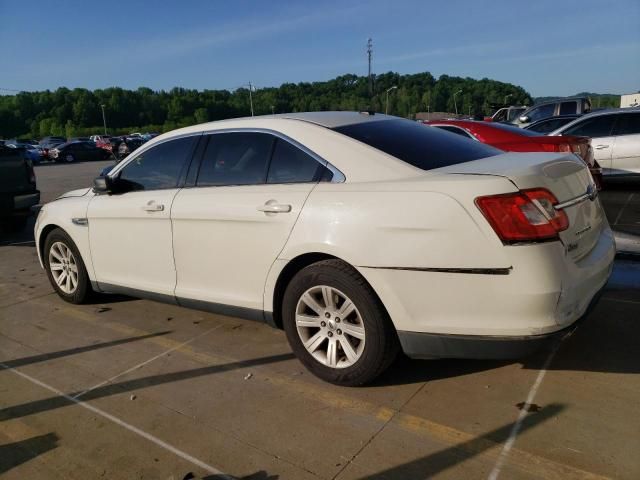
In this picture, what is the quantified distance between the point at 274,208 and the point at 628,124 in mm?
9025

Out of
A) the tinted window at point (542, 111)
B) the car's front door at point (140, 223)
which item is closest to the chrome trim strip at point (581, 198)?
the car's front door at point (140, 223)

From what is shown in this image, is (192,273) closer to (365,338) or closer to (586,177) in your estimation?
(365,338)

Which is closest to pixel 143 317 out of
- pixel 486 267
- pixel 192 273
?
pixel 192 273

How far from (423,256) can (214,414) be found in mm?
1455

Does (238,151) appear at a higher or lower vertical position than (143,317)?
higher

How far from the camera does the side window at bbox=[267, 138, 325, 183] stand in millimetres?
3273

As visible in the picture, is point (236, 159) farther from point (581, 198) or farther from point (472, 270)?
point (581, 198)

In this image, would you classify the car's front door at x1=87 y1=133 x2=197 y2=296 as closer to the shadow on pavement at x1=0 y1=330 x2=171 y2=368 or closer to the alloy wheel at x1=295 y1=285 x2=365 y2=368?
the shadow on pavement at x1=0 y1=330 x2=171 y2=368

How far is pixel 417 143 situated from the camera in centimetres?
345

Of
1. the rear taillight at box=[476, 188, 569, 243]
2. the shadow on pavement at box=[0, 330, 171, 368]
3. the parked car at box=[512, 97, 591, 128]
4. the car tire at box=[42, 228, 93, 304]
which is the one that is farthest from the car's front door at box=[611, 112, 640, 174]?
the car tire at box=[42, 228, 93, 304]

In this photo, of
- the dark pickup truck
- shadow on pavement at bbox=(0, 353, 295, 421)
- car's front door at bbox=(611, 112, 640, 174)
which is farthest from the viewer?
car's front door at bbox=(611, 112, 640, 174)

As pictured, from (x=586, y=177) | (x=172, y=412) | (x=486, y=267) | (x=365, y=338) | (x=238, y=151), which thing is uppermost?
(x=238, y=151)

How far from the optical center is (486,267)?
2.58m

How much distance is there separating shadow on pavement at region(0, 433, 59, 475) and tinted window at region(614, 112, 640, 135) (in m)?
10.3
